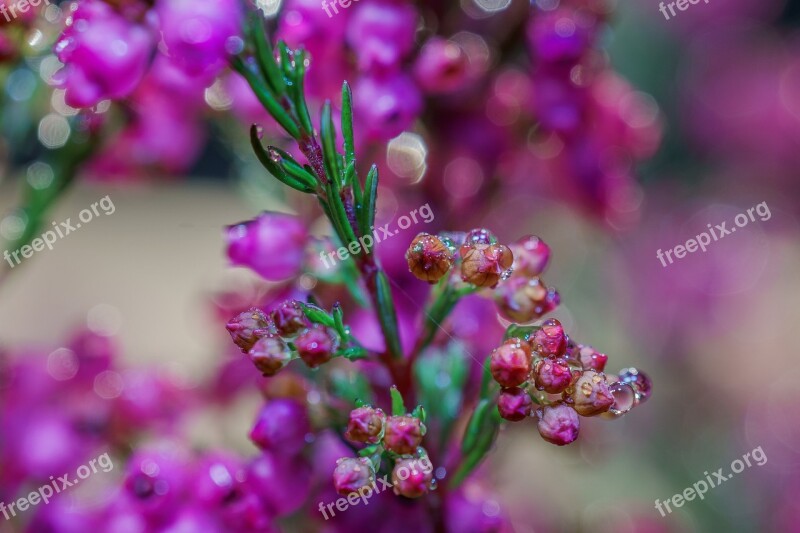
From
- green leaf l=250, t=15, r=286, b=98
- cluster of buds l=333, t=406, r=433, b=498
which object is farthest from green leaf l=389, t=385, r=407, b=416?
green leaf l=250, t=15, r=286, b=98

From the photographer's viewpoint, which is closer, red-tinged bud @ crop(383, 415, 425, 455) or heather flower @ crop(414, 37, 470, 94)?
red-tinged bud @ crop(383, 415, 425, 455)

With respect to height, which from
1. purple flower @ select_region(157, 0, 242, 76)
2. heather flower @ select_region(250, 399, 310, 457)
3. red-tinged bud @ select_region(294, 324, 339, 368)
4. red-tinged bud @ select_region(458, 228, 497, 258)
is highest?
purple flower @ select_region(157, 0, 242, 76)

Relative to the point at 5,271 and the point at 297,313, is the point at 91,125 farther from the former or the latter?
the point at 297,313

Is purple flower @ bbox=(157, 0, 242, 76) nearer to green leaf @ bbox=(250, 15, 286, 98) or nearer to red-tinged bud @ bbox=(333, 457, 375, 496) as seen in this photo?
green leaf @ bbox=(250, 15, 286, 98)

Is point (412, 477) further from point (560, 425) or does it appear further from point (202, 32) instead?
point (202, 32)

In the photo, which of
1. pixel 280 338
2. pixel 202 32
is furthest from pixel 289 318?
pixel 202 32

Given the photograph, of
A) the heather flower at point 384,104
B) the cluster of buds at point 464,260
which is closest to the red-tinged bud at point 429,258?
→ the cluster of buds at point 464,260

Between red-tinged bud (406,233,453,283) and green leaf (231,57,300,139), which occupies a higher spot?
green leaf (231,57,300,139)
